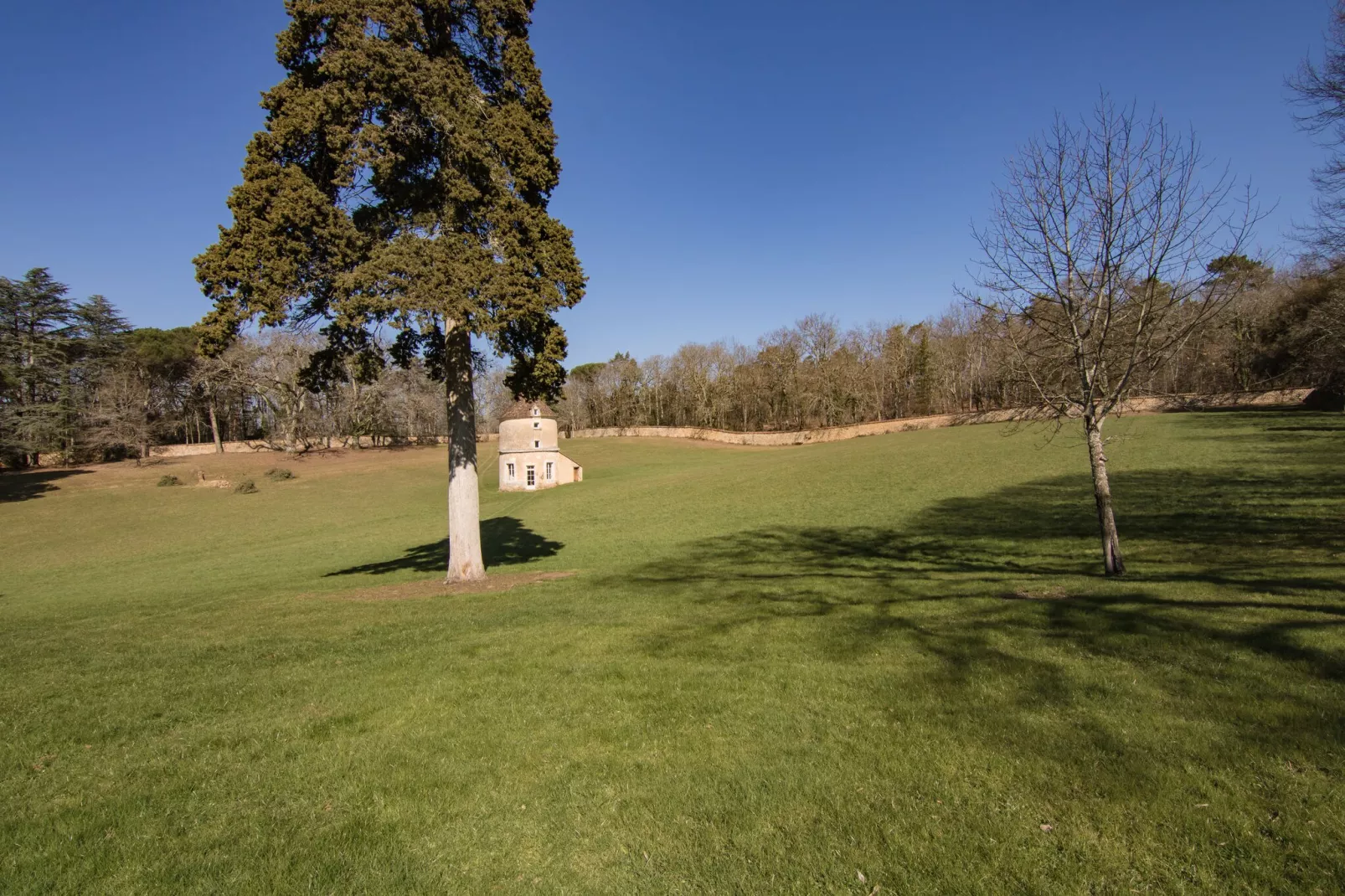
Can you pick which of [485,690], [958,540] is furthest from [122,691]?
[958,540]

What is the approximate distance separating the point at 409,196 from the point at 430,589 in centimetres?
937

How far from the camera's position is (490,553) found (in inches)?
957

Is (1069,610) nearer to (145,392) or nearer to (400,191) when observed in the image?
(400,191)

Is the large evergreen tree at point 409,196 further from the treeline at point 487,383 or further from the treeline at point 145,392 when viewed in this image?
the treeline at point 145,392

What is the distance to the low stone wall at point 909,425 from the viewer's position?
51.8 m

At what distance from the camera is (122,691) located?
7.41 meters

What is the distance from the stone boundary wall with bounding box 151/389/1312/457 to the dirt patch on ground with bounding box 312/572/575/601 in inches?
1625

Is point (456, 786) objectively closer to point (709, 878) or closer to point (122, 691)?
point (709, 878)

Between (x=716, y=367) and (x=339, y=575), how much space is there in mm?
76437

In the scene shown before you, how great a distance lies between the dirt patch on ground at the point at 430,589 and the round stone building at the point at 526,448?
105ft

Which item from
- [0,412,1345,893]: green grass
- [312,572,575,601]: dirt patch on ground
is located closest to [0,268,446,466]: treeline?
[312,572,575,601]: dirt patch on ground

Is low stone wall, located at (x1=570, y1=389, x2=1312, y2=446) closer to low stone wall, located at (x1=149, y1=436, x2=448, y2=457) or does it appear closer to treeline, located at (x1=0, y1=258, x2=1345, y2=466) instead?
treeline, located at (x1=0, y1=258, x2=1345, y2=466)

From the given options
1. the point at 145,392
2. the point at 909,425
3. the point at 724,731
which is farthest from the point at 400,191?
the point at 145,392

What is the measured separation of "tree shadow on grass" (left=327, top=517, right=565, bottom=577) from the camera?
20.6m
